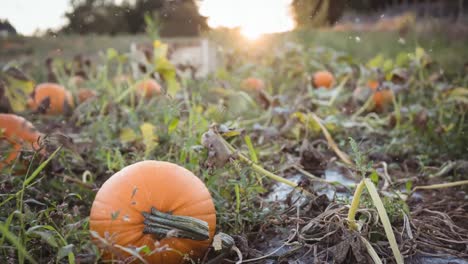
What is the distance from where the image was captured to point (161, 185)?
1418 mm

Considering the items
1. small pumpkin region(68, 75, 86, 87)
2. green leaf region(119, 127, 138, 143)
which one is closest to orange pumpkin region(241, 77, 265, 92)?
small pumpkin region(68, 75, 86, 87)

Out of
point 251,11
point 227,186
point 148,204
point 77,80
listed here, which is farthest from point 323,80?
point 148,204

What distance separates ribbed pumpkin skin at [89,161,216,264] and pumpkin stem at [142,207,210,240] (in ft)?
0.08

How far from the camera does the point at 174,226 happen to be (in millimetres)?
1328

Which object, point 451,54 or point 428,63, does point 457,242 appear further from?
point 451,54

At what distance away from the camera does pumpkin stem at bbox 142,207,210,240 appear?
132 centimetres

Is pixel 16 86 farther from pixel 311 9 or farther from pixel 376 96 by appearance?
pixel 311 9

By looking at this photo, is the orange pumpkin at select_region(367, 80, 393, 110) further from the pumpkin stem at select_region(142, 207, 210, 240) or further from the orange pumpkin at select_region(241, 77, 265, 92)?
the pumpkin stem at select_region(142, 207, 210, 240)

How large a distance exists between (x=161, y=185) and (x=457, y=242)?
94cm

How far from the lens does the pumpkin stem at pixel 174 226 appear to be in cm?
132

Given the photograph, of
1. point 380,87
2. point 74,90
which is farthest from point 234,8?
point 74,90

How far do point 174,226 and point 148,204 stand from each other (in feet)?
0.35

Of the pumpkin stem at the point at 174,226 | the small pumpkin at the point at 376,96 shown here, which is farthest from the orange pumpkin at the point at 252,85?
the pumpkin stem at the point at 174,226

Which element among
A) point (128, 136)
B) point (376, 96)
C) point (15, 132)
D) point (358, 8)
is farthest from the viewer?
point (358, 8)
